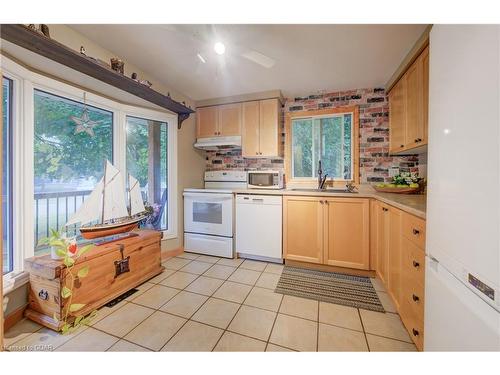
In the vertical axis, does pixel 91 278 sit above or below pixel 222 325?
above

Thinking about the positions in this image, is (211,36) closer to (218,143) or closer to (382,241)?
(218,143)

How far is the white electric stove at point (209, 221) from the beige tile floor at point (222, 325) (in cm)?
75

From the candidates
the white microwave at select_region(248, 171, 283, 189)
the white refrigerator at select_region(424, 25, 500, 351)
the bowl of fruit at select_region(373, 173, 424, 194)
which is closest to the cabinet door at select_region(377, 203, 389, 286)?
the bowl of fruit at select_region(373, 173, 424, 194)

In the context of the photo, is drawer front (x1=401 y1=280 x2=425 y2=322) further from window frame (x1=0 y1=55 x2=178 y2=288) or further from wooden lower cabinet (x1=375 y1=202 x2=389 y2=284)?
window frame (x1=0 y1=55 x2=178 y2=288)

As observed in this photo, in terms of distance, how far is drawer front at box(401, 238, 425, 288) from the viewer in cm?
120

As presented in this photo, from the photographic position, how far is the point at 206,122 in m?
3.20

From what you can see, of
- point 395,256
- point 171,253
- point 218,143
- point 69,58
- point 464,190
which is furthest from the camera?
point 218,143

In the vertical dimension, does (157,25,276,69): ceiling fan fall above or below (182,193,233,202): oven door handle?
above

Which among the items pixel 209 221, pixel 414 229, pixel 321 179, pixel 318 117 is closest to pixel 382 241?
pixel 414 229

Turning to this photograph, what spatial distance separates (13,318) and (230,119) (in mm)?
2912

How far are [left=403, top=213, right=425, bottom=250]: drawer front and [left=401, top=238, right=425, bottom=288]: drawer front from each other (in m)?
0.04
